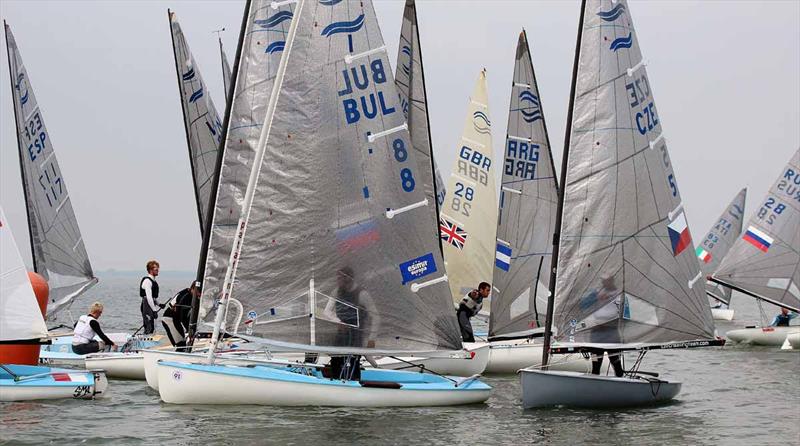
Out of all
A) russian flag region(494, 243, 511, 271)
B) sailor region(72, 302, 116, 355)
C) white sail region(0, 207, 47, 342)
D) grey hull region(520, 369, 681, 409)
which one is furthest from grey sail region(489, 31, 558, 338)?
white sail region(0, 207, 47, 342)

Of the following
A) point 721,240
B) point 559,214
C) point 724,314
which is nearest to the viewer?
point 559,214

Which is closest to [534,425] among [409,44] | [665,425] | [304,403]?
[665,425]

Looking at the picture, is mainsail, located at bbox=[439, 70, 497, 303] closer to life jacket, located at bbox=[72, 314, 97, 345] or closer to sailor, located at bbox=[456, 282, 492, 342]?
sailor, located at bbox=[456, 282, 492, 342]

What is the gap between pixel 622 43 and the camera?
17.8 meters

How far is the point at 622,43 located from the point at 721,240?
102 ft

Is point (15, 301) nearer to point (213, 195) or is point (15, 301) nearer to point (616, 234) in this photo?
point (213, 195)

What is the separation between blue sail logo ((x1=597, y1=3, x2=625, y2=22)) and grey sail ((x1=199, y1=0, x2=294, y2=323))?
18.0 ft

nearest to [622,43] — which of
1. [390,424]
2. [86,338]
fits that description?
[390,424]

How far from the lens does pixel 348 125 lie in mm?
16578

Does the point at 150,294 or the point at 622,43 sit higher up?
the point at 622,43

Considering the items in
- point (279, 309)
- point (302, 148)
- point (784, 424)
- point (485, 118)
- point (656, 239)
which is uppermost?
point (485, 118)

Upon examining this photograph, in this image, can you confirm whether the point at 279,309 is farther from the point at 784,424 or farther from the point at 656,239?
the point at 784,424

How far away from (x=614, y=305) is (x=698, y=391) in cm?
429

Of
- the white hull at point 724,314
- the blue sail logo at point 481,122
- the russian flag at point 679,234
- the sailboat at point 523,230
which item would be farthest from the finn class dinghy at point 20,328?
the white hull at point 724,314
